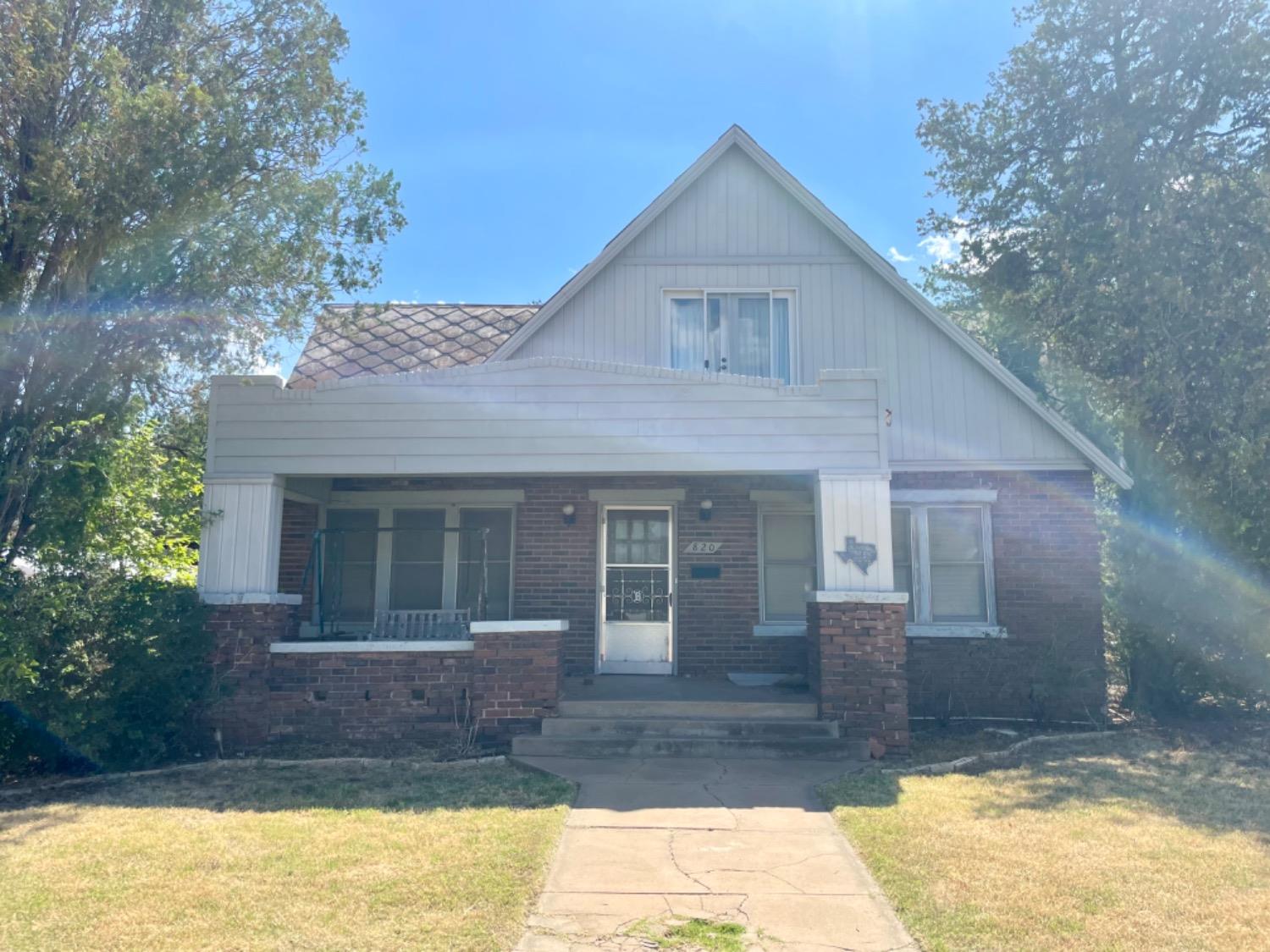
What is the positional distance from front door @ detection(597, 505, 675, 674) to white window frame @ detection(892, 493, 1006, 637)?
287 cm

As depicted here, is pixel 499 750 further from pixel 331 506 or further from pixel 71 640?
pixel 331 506

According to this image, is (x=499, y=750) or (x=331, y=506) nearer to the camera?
(x=499, y=750)

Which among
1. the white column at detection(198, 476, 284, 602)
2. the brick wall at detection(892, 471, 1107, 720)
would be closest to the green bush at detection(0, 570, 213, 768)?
the white column at detection(198, 476, 284, 602)

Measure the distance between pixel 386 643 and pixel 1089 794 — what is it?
6156mm

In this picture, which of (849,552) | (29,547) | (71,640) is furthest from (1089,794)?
(29,547)

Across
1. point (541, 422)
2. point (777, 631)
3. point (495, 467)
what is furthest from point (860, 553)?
point (495, 467)

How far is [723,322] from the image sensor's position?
12078 millimetres

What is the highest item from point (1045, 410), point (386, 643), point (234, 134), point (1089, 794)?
point (234, 134)

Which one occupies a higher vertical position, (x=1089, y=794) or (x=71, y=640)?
(x=71, y=640)

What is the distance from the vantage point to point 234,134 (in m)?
8.80

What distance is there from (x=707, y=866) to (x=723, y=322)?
7.77m

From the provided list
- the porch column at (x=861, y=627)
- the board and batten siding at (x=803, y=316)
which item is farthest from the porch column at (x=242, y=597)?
the porch column at (x=861, y=627)

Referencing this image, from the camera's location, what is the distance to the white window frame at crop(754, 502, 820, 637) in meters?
11.4

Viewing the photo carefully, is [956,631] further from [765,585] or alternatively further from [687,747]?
[687,747]
